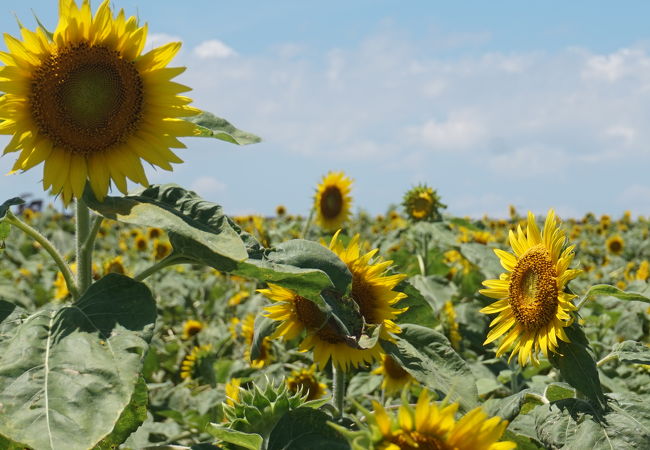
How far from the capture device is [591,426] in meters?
1.63

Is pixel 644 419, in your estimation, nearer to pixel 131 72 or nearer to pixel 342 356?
pixel 342 356

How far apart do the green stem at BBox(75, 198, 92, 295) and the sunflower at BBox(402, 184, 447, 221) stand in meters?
3.02

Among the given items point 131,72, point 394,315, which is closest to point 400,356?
point 394,315

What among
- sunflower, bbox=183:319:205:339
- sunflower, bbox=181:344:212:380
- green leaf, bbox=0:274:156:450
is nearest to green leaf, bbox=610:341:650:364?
green leaf, bbox=0:274:156:450

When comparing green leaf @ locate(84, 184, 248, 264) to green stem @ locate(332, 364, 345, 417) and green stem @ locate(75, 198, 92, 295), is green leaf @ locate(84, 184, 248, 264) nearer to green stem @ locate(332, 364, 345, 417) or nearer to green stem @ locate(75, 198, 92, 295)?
green stem @ locate(75, 198, 92, 295)

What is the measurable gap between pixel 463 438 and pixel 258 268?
635 millimetres

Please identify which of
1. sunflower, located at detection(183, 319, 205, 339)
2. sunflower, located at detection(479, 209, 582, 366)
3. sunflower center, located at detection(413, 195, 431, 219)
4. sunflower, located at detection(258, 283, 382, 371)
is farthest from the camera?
sunflower, located at detection(183, 319, 205, 339)

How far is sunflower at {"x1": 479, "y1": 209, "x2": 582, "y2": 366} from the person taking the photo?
187 cm

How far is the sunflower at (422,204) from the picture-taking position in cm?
468

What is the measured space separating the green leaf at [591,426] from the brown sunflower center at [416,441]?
670mm

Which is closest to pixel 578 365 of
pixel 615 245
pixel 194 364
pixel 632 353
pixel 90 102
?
pixel 632 353

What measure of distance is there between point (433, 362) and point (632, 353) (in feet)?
1.61

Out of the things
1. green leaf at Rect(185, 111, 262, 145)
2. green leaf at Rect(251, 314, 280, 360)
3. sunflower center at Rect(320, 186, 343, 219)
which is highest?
sunflower center at Rect(320, 186, 343, 219)

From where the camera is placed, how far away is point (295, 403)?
143 centimetres
